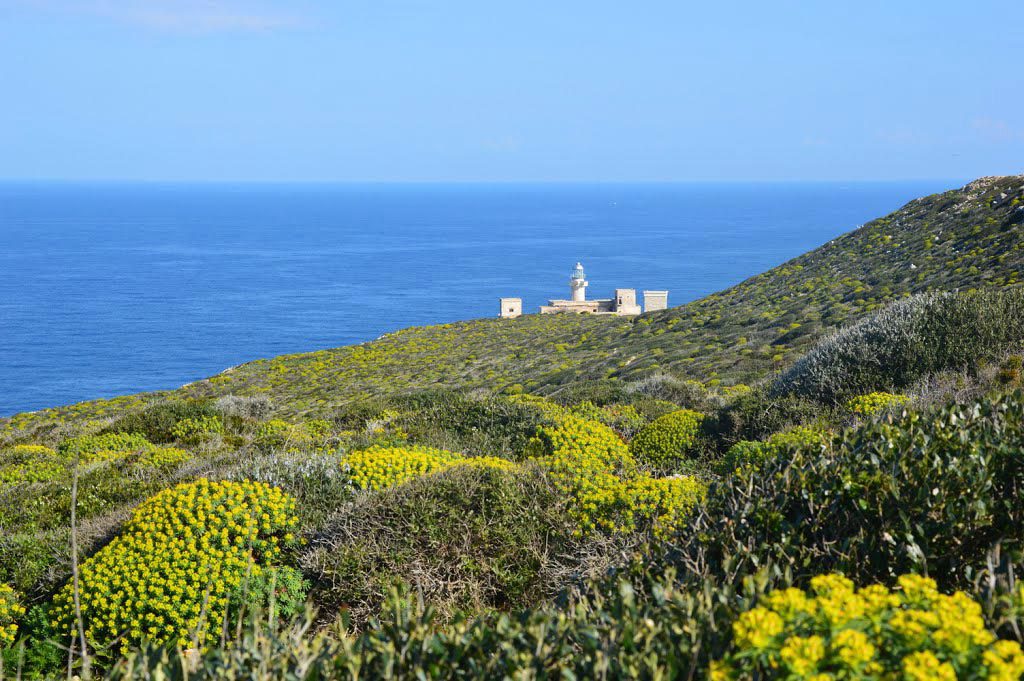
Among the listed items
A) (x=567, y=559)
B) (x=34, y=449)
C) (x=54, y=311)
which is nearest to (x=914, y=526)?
(x=567, y=559)

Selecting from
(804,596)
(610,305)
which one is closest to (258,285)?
(610,305)

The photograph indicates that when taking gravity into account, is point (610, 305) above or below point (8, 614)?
below

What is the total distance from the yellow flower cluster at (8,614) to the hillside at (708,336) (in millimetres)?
16002

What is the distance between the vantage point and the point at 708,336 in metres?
30.4

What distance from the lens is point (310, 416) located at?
77.2ft

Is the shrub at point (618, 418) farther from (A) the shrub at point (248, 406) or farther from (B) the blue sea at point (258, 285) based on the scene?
(B) the blue sea at point (258, 285)

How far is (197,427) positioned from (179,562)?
9767 millimetres

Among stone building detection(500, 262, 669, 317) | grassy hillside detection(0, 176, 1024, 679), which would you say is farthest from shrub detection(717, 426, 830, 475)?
stone building detection(500, 262, 669, 317)

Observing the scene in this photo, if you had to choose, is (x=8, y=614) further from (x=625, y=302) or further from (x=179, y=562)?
(x=625, y=302)

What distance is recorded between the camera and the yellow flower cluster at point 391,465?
7.84 m

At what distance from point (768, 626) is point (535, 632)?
2.86ft

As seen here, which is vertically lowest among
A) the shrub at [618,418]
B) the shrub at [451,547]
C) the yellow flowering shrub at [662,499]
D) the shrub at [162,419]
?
the shrub at [162,419]

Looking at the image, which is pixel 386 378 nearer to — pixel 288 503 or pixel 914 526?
pixel 288 503

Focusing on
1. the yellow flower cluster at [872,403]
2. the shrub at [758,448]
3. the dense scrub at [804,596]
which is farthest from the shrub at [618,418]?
the dense scrub at [804,596]
